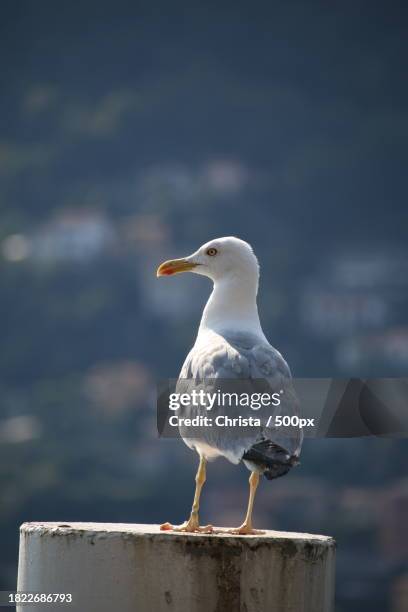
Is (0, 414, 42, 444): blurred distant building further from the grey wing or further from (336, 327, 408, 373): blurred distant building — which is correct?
the grey wing

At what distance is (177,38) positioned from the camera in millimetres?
97812

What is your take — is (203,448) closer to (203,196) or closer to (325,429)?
(325,429)

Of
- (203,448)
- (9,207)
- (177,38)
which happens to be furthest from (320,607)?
(177,38)

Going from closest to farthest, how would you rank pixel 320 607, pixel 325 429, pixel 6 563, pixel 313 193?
pixel 320 607 → pixel 325 429 → pixel 6 563 → pixel 313 193

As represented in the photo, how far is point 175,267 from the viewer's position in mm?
6320

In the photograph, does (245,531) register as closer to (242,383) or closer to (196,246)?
(242,383)

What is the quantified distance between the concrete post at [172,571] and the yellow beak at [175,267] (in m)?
1.79

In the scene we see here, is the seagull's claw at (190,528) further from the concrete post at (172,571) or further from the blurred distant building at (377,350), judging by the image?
the blurred distant building at (377,350)

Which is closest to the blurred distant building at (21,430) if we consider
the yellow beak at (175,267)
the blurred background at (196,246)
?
the blurred background at (196,246)

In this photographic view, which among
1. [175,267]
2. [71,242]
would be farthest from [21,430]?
[175,267]

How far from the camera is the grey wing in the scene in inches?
203

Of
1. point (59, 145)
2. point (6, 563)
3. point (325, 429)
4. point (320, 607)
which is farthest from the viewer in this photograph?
point (59, 145)

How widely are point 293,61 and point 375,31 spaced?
21.0 ft

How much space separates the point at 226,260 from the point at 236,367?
89cm
